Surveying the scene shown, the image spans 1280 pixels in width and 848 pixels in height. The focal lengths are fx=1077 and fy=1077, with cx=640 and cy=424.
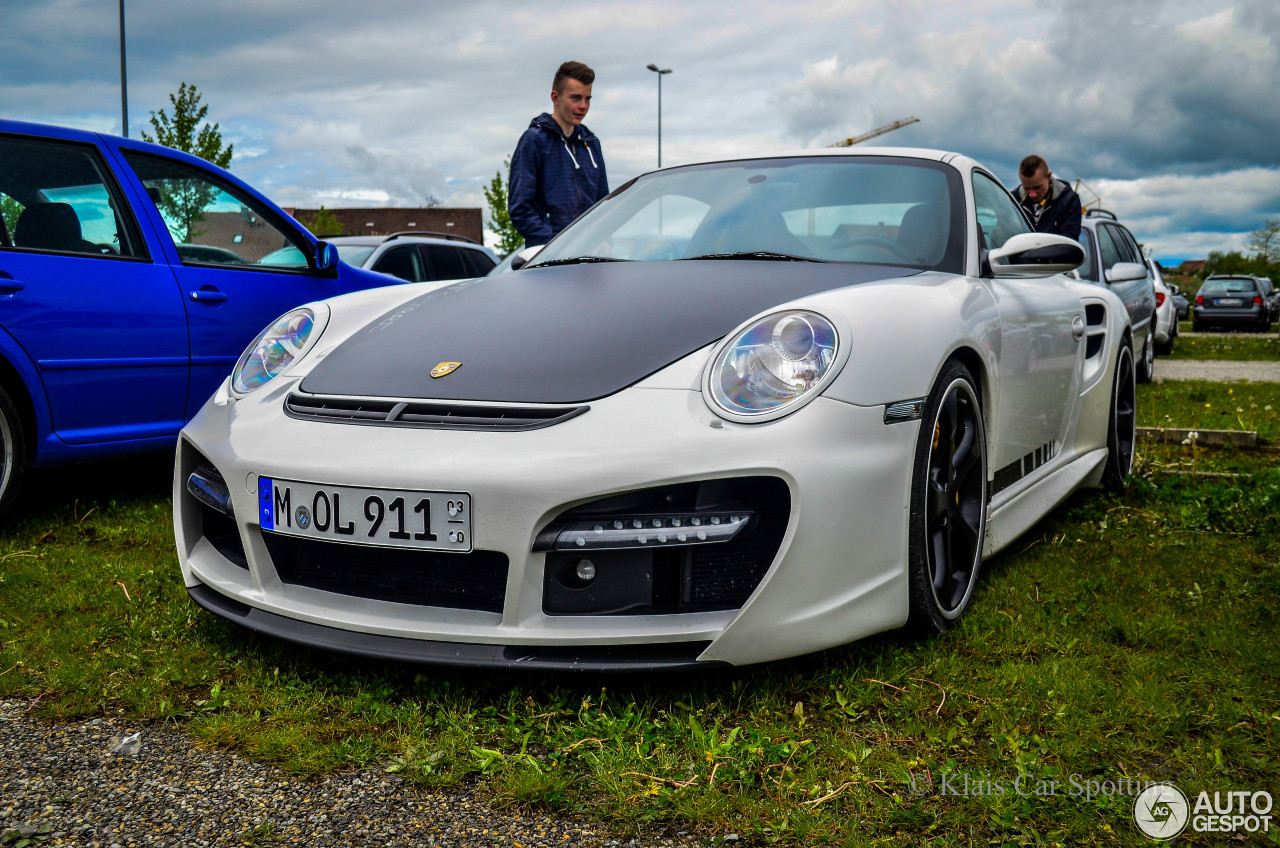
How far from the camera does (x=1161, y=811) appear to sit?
1878 mm

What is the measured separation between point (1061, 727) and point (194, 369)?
11.4ft

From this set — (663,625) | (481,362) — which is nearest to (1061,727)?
(663,625)

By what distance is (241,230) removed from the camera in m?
4.85

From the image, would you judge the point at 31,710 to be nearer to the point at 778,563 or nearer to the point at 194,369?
the point at 778,563

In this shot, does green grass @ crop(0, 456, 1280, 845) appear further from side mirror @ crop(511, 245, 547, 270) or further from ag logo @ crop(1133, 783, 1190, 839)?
side mirror @ crop(511, 245, 547, 270)

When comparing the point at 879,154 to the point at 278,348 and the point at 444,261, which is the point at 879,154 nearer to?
the point at 278,348

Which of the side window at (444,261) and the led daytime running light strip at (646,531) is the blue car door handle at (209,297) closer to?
the led daytime running light strip at (646,531)

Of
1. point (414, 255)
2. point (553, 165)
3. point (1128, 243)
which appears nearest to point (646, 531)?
point (553, 165)

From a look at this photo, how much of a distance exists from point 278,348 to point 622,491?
1.36 meters

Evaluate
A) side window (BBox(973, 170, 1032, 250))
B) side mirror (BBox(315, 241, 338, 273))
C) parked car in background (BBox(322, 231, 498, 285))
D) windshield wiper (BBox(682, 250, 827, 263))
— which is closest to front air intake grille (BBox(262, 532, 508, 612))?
windshield wiper (BBox(682, 250, 827, 263))

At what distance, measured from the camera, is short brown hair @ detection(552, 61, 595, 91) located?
5414mm

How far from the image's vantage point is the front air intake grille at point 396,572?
7.41 feet

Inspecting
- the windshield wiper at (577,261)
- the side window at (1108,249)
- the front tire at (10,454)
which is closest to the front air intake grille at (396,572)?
the windshield wiper at (577,261)

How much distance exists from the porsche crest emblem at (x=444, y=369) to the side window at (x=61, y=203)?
2184mm
